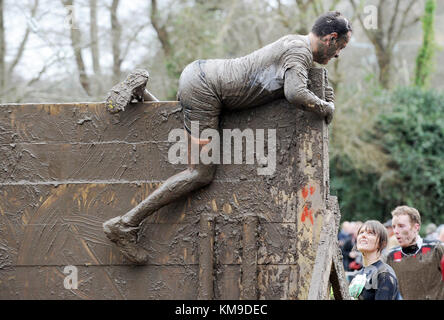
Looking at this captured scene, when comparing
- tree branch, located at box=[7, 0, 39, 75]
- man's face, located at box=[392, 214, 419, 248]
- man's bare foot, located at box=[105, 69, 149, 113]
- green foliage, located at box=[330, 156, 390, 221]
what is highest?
tree branch, located at box=[7, 0, 39, 75]

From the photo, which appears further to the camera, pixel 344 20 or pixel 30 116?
pixel 30 116

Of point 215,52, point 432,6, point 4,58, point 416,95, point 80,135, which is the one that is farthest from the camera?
point 432,6

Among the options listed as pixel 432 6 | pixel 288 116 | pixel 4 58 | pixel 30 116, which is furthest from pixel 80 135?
pixel 432 6

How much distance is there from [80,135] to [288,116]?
1.83 metres

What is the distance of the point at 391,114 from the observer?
17.5m

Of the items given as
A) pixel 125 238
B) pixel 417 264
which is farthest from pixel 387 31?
pixel 125 238

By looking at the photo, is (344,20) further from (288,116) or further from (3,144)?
(3,144)

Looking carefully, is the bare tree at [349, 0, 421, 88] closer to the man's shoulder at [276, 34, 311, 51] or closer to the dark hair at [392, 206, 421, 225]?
the dark hair at [392, 206, 421, 225]

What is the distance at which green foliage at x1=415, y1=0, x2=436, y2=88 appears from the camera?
64.5ft

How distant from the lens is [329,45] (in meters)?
5.05

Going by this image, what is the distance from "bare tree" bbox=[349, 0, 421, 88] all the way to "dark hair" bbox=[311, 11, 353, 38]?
1608cm

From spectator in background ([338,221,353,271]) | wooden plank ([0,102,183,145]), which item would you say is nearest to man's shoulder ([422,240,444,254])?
wooden plank ([0,102,183,145])

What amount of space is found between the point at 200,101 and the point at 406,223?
89.7 inches

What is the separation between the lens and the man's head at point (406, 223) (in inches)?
228
